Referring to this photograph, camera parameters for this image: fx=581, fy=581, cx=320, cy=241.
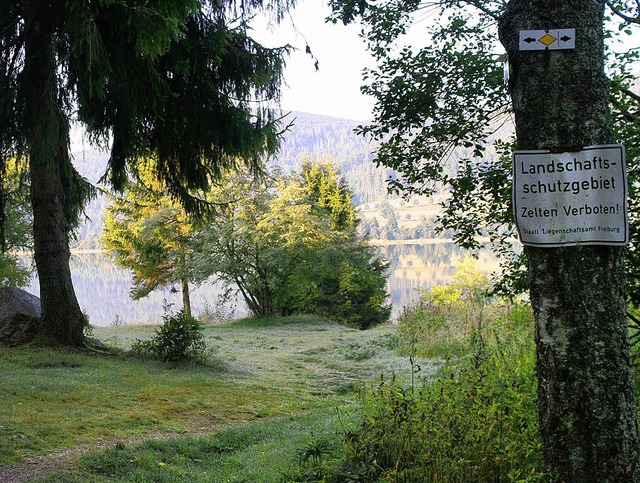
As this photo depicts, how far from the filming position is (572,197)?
256cm

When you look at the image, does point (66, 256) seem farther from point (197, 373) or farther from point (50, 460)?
point (50, 460)

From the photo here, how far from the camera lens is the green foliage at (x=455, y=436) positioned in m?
3.18

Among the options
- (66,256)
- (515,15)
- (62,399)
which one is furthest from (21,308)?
(515,15)

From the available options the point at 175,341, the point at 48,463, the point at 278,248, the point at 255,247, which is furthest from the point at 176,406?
the point at 255,247

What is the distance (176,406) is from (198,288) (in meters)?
25.9

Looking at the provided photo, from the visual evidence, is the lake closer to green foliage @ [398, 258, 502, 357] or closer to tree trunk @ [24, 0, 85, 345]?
green foliage @ [398, 258, 502, 357]

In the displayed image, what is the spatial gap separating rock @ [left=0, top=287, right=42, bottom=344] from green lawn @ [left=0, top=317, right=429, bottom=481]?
0.65 metres

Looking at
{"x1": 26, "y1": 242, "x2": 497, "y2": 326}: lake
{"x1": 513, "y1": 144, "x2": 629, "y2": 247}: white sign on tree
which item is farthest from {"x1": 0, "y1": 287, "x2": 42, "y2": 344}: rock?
{"x1": 26, "y1": 242, "x2": 497, "y2": 326}: lake

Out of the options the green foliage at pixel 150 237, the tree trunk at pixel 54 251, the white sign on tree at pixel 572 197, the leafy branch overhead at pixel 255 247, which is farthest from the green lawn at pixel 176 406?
the green foliage at pixel 150 237

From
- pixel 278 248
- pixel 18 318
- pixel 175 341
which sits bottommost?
pixel 175 341

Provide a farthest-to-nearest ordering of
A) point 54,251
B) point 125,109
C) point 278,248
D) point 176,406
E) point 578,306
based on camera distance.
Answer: point 278,248 → point 54,251 → point 125,109 → point 176,406 → point 578,306

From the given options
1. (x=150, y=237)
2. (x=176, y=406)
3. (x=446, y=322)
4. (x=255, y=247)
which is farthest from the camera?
(x=150, y=237)

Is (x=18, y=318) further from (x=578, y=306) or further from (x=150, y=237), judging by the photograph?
(x=150, y=237)

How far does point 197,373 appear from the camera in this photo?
9.42m
